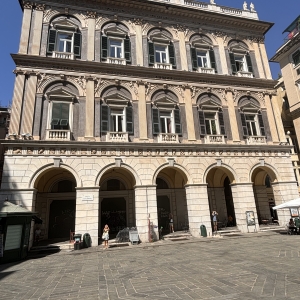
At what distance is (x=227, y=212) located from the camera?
2131 centimetres

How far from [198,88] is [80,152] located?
11.0m

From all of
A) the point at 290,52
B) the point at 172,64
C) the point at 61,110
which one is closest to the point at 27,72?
the point at 61,110

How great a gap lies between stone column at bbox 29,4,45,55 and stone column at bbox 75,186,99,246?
10683 millimetres

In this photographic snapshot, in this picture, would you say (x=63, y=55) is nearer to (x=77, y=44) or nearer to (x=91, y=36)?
(x=77, y=44)

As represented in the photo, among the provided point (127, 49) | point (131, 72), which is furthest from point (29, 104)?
point (127, 49)

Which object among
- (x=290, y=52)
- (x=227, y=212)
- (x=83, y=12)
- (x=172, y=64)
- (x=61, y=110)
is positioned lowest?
(x=227, y=212)

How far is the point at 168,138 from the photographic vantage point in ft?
56.5

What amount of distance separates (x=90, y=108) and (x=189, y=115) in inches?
302

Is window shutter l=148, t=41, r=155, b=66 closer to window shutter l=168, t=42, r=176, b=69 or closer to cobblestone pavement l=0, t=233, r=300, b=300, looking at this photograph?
window shutter l=168, t=42, r=176, b=69

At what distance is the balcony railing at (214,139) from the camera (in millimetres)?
18000

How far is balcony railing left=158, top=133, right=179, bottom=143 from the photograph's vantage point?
1700 cm

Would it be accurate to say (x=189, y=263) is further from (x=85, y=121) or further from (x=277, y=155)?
(x=277, y=155)

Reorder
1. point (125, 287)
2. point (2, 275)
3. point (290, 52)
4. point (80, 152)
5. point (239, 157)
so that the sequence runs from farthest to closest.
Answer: point (290, 52) < point (239, 157) < point (80, 152) < point (2, 275) < point (125, 287)

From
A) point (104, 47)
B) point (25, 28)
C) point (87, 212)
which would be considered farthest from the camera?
point (104, 47)
